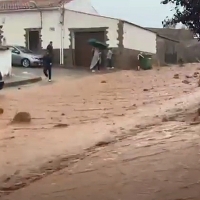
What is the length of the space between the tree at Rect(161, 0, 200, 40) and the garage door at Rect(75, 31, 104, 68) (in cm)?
2367

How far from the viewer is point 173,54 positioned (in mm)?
42000

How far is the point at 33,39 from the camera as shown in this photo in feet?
111

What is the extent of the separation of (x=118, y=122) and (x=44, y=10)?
22.7 meters

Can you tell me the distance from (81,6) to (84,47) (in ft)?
21.3

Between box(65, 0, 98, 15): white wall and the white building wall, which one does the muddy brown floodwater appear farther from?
box(65, 0, 98, 15): white wall

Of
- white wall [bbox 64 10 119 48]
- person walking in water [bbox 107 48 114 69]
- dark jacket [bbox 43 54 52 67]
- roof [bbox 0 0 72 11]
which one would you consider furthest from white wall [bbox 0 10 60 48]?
dark jacket [bbox 43 54 52 67]

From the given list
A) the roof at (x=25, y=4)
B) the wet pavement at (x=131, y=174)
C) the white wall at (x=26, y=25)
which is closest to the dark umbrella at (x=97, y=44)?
the white wall at (x=26, y=25)

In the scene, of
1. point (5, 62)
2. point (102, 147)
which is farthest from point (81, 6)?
point (102, 147)

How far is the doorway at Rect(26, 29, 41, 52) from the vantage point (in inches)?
1302

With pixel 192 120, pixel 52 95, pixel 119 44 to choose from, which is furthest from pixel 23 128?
pixel 119 44

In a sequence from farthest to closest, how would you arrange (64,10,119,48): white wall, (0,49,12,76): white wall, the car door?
1. (64,10,119,48): white wall
2. the car door
3. (0,49,12,76): white wall

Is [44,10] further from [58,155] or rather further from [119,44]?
[58,155]

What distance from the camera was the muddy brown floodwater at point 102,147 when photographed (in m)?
6.68

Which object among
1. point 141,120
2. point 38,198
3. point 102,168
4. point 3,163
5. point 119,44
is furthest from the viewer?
point 119,44
